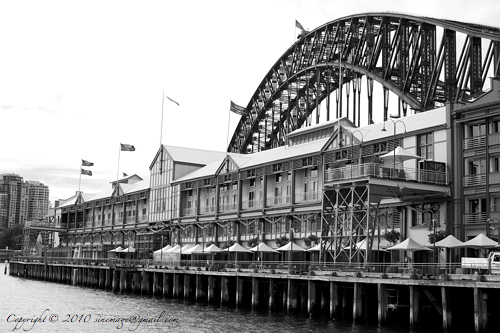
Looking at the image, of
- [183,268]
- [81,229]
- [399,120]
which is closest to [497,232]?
[399,120]

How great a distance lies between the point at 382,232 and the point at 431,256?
7.39 m

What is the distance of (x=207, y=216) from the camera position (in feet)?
298

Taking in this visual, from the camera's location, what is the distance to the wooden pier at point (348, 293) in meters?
41.8

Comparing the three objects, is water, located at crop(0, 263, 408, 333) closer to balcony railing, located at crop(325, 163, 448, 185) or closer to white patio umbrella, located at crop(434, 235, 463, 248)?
white patio umbrella, located at crop(434, 235, 463, 248)

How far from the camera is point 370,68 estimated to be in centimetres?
8094

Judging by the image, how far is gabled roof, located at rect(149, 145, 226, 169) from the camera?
10331 centimetres

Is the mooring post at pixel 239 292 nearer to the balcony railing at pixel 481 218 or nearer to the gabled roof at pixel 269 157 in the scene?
the gabled roof at pixel 269 157

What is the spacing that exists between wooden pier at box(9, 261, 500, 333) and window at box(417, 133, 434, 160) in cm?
1353

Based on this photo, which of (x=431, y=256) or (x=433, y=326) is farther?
(x=431, y=256)

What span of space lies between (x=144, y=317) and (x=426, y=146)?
88.8 ft

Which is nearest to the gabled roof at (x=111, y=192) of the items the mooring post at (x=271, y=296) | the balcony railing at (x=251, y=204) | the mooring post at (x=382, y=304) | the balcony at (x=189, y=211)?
the balcony at (x=189, y=211)

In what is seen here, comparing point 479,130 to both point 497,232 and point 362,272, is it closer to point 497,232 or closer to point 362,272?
point 497,232

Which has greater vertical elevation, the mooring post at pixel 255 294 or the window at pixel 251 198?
the window at pixel 251 198

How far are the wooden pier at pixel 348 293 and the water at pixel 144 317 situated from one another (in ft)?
5.42
